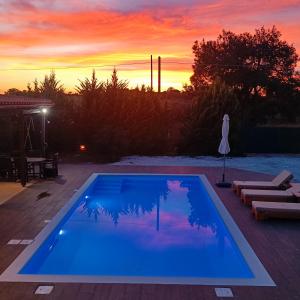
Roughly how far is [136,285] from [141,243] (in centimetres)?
333

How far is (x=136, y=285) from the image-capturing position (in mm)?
6324

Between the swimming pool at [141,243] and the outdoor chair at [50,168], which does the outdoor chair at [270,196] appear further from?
the outdoor chair at [50,168]

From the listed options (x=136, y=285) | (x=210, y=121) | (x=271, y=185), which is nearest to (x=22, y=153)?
(x=271, y=185)

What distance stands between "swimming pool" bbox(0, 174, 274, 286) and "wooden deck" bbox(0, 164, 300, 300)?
0.21 metres

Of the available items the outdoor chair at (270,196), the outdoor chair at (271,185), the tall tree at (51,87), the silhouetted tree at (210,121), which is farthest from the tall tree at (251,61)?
the outdoor chair at (270,196)

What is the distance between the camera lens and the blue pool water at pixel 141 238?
7.95 m

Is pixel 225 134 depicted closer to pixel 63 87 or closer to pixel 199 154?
pixel 199 154

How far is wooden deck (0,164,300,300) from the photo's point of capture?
602 centimetres

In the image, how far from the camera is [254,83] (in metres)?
33.7

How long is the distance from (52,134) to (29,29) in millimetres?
4929

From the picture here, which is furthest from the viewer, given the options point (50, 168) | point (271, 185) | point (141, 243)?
point (50, 168)

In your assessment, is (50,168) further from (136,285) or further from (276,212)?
(136,285)

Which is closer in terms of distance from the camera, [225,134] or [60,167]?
[225,134]

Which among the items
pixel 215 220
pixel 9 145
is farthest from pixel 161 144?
pixel 215 220
